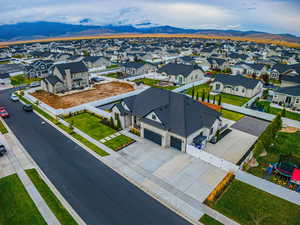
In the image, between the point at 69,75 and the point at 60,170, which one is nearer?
the point at 60,170

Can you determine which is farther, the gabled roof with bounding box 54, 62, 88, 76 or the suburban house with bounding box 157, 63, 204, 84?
the suburban house with bounding box 157, 63, 204, 84

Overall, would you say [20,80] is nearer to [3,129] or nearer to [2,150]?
[3,129]

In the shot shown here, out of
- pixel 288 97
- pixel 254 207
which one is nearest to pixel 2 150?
pixel 254 207

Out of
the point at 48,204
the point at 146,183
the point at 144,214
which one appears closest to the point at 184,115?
the point at 146,183

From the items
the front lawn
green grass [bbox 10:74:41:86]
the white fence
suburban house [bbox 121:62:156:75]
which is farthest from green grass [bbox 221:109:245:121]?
green grass [bbox 10:74:41:86]

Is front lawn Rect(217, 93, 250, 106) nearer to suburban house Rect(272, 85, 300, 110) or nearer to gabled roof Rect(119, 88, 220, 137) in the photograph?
suburban house Rect(272, 85, 300, 110)

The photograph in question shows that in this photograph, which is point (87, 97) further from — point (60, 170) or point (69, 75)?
point (60, 170)
